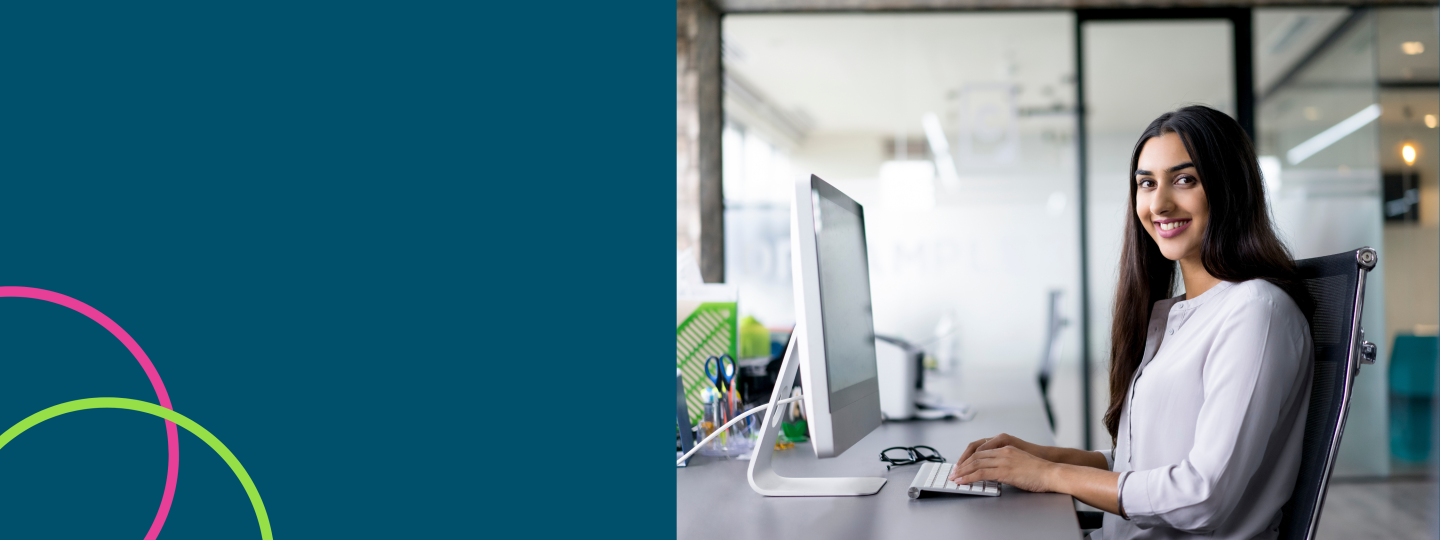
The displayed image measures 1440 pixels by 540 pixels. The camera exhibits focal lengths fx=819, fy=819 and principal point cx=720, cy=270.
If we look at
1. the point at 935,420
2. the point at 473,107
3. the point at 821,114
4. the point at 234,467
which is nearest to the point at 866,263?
the point at 935,420

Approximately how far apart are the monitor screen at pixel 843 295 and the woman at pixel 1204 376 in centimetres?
23

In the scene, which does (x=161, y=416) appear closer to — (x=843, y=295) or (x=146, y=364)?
(x=146, y=364)

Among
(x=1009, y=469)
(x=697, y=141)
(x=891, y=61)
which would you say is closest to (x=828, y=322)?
(x=1009, y=469)

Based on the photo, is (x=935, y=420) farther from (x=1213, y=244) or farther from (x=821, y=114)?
(x=821, y=114)

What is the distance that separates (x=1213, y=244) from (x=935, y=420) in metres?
0.95

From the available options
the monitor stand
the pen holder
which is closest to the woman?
the monitor stand

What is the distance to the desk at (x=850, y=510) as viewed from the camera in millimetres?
1052

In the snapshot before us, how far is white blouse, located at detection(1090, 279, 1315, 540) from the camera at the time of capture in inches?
41.4

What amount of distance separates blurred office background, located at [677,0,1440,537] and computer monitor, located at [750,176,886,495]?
239 cm

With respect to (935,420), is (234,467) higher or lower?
higher

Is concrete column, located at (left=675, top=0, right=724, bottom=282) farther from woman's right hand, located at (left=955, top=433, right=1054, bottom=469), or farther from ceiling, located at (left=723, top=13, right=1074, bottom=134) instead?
woman's right hand, located at (left=955, top=433, right=1054, bottom=469)

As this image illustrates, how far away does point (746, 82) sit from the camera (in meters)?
4.11

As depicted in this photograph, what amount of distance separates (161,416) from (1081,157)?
12.8 feet

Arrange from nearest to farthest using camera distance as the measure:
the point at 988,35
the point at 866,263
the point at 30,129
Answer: the point at 30,129, the point at 866,263, the point at 988,35
